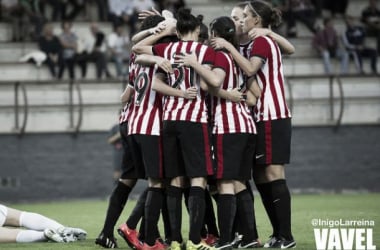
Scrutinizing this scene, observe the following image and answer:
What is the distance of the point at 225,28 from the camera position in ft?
30.0

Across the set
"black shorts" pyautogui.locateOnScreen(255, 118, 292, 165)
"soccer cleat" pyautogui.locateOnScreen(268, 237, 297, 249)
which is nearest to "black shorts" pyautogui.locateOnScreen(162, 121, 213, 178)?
"black shorts" pyautogui.locateOnScreen(255, 118, 292, 165)

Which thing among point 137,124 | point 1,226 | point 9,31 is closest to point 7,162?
point 9,31

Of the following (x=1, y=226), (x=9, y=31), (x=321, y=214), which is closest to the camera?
(x=1, y=226)

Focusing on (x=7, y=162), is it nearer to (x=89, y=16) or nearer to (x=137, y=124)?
(x=89, y=16)

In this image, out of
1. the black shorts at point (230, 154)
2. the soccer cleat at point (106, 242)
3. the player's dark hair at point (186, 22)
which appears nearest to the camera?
the player's dark hair at point (186, 22)

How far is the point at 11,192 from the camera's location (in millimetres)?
19812

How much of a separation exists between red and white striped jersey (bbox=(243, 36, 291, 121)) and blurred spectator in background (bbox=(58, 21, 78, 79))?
12975 millimetres

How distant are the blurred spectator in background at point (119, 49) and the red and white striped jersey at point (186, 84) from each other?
13.0 metres

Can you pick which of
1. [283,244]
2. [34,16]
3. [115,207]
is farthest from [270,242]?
[34,16]

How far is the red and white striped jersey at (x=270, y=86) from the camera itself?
30.8 ft

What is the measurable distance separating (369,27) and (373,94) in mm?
3708

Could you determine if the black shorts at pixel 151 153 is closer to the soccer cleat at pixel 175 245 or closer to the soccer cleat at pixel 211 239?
the soccer cleat at pixel 175 245

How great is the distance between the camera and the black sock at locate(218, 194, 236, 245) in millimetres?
8906

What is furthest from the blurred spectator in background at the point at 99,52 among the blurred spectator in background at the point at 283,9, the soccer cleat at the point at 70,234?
the soccer cleat at the point at 70,234
